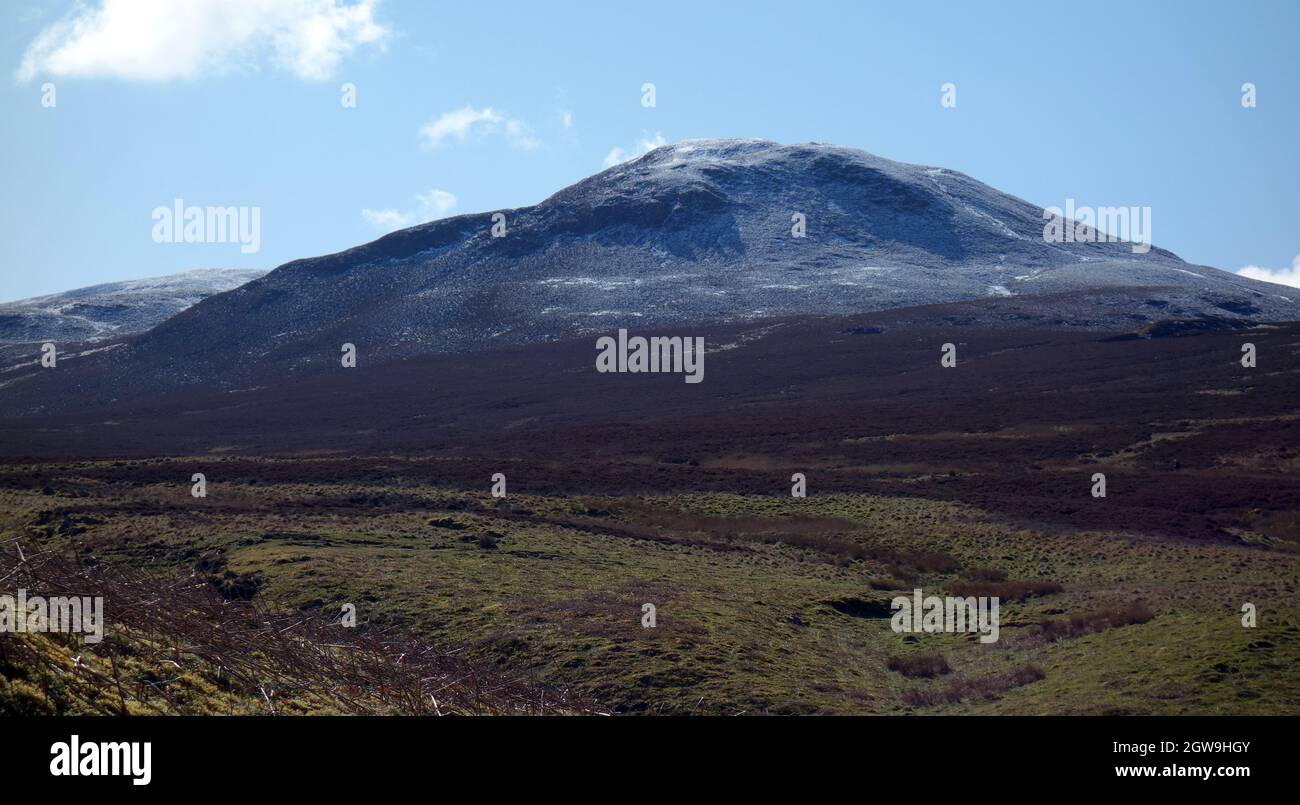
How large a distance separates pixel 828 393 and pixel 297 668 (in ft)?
219

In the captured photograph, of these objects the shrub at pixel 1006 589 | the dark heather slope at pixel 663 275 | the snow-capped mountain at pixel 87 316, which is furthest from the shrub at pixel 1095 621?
the snow-capped mountain at pixel 87 316

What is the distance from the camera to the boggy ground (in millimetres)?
18016

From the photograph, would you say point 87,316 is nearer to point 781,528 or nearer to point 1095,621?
point 781,528

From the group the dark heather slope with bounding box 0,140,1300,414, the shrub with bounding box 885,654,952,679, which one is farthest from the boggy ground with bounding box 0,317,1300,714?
the dark heather slope with bounding box 0,140,1300,414

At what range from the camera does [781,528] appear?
35344 millimetres

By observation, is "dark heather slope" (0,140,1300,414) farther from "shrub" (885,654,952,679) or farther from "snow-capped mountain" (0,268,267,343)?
"shrub" (885,654,952,679)

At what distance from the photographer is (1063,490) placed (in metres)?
39.8

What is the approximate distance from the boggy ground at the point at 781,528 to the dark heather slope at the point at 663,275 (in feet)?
120

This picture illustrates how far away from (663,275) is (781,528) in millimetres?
100850

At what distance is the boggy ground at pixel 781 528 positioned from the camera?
18.0 m

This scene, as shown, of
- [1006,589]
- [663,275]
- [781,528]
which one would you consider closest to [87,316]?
[663,275]

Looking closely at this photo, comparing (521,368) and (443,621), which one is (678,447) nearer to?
(443,621)
